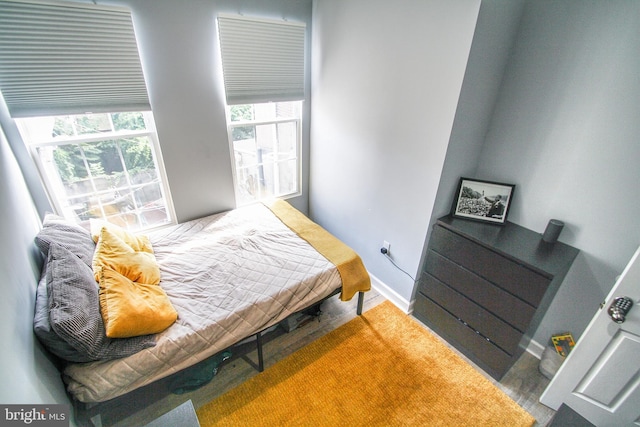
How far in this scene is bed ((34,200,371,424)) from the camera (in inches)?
49.1

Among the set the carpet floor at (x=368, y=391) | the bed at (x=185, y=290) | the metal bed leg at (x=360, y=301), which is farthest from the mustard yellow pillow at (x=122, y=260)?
the metal bed leg at (x=360, y=301)

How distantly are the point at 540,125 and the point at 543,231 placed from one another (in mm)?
678

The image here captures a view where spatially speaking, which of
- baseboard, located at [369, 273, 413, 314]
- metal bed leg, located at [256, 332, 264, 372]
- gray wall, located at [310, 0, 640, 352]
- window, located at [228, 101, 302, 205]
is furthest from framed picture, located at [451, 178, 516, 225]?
window, located at [228, 101, 302, 205]

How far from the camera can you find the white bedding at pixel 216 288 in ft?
4.33

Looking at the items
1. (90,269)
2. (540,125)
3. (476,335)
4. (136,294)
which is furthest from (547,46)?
(90,269)

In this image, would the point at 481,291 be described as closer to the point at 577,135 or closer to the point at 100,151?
the point at 577,135

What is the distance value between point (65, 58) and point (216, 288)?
1714mm

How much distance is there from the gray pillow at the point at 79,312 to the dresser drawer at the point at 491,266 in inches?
72.8

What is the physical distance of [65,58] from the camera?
1.70 meters

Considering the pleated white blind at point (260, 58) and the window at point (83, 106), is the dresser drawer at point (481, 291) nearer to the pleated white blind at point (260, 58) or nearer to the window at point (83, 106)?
the pleated white blind at point (260, 58)

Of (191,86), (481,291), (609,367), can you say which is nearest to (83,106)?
(191,86)

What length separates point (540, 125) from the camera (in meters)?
1.68

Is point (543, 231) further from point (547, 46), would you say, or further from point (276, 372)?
point (276, 372)

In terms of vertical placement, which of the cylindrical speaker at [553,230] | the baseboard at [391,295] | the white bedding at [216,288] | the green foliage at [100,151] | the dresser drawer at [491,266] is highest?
the green foliage at [100,151]
